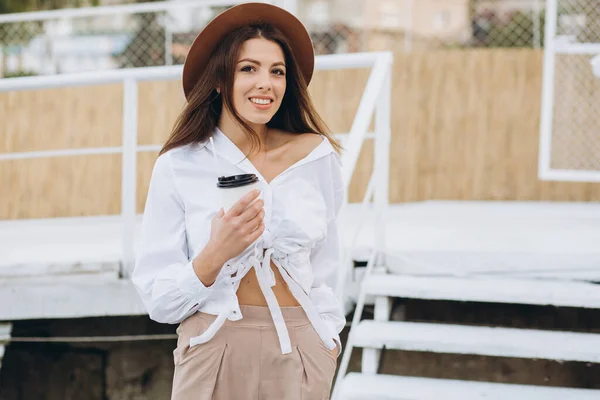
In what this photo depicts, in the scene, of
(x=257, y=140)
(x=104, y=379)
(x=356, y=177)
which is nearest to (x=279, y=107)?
(x=257, y=140)

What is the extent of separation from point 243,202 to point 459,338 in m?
1.90

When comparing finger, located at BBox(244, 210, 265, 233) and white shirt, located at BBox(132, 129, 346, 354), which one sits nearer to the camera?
finger, located at BBox(244, 210, 265, 233)

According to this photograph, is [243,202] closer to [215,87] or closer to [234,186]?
[234,186]

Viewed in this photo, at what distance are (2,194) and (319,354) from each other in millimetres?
5800

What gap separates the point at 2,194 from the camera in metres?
6.93

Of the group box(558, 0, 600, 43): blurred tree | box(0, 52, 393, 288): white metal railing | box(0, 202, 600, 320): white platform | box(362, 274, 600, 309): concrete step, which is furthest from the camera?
box(558, 0, 600, 43): blurred tree

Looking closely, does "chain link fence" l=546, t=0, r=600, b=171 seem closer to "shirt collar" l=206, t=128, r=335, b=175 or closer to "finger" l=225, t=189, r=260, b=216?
"shirt collar" l=206, t=128, r=335, b=175

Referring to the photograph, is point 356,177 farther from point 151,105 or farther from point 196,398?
point 196,398

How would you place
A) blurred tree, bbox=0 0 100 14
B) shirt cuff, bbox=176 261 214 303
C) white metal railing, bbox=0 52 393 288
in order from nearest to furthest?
shirt cuff, bbox=176 261 214 303
white metal railing, bbox=0 52 393 288
blurred tree, bbox=0 0 100 14

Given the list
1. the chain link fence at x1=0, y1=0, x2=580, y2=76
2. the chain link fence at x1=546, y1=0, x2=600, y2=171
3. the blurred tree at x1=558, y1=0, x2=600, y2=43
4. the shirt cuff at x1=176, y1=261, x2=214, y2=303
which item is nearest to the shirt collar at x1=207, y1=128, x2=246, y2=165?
the shirt cuff at x1=176, y1=261, x2=214, y2=303

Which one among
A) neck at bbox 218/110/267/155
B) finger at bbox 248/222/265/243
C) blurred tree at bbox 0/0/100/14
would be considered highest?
blurred tree at bbox 0/0/100/14

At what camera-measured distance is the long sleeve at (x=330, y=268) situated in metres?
1.85

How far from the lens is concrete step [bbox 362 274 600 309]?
3.29 meters

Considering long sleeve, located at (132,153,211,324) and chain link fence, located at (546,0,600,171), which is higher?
chain link fence, located at (546,0,600,171)
